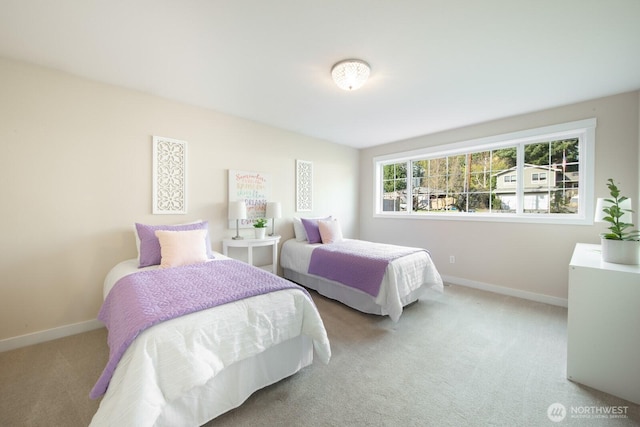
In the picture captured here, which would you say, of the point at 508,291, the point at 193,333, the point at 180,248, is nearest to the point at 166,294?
the point at 193,333

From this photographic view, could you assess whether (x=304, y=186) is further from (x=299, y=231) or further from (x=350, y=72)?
(x=350, y=72)

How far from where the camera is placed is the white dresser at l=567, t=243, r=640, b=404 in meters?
1.52

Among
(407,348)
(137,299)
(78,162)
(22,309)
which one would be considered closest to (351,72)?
(137,299)

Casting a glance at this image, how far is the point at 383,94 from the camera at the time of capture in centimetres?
260

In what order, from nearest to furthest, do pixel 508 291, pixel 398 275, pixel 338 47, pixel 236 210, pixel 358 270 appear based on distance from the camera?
pixel 338 47 < pixel 398 275 < pixel 358 270 < pixel 236 210 < pixel 508 291

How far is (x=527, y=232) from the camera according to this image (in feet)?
10.3

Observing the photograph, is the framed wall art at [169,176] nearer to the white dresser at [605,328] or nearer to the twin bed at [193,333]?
the twin bed at [193,333]

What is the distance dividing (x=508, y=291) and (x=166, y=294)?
389cm

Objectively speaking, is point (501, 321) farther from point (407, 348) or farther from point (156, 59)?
point (156, 59)

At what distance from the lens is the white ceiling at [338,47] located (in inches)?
59.4

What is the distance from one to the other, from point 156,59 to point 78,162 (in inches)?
47.9

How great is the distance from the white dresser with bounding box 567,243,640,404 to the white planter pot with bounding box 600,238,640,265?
46 millimetres

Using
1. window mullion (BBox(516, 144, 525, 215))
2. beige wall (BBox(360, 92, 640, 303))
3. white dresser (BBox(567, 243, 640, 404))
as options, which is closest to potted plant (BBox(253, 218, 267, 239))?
beige wall (BBox(360, 92, 640, 303))

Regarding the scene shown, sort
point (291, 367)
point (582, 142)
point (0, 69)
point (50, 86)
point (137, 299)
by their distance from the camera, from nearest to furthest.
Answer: point (137, 299), point (291, 367), point (0, 69), point (50, 86), point (582, 142)
